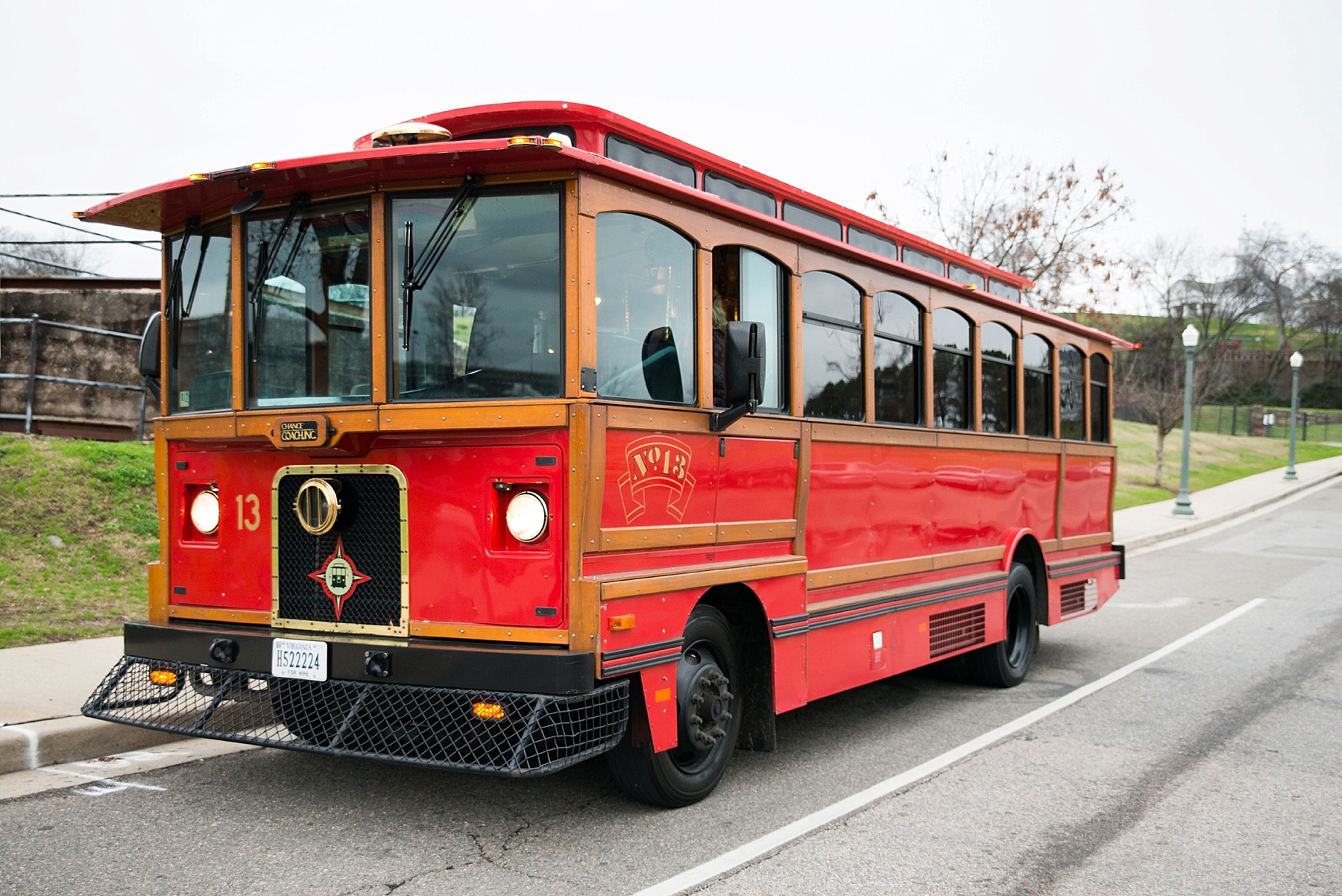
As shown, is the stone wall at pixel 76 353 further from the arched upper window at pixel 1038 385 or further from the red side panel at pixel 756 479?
the arched upper window at pixel 1038 385

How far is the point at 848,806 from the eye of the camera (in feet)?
17.0

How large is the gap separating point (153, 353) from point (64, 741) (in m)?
2.04

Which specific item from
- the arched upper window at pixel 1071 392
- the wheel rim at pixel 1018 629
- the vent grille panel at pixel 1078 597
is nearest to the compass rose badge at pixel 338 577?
the wheel rim at pixel 1018 629

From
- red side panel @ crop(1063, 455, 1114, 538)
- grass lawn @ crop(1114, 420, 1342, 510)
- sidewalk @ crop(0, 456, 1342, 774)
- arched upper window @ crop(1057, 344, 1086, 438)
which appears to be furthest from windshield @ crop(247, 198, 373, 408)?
grass lawn @ crop(1114, 420, 1342, 510)

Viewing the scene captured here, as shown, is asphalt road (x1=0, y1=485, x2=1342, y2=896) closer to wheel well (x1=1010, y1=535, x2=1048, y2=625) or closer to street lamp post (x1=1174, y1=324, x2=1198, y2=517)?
wheel well (x1=1010, y1=535, x2=1048, y2=625)

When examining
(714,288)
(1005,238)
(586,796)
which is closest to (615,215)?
(714,288)

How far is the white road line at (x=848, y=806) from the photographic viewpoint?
4.14 metres

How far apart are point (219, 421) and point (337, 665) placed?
54.0 inches

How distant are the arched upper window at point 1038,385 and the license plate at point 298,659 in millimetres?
6254

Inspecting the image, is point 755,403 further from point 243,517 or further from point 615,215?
point 243,517

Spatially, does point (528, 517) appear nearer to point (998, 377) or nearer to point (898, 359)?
point (898, 359)

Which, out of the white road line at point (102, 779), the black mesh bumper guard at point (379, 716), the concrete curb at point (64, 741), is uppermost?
the black mesh bumper guard at point (379, 716)

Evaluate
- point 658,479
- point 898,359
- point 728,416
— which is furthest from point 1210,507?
point 658,479

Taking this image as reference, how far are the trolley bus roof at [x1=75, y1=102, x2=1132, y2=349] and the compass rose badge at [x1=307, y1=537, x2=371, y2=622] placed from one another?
161 centimetres
